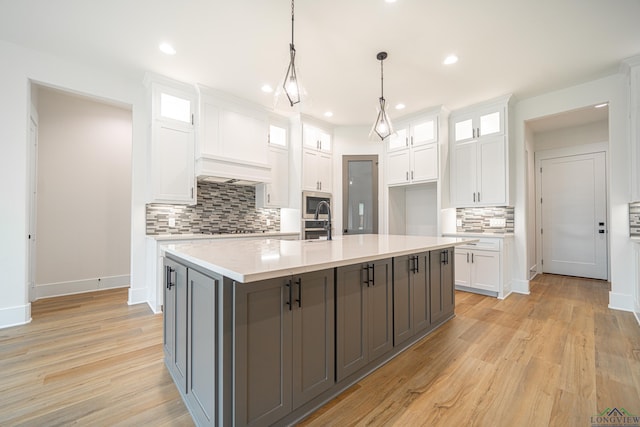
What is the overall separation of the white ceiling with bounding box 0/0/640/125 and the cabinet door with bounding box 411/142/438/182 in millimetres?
1019

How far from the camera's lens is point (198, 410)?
1.45m

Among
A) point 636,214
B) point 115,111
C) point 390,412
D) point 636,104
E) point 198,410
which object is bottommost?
point 390,412

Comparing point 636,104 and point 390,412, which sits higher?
point 636,104

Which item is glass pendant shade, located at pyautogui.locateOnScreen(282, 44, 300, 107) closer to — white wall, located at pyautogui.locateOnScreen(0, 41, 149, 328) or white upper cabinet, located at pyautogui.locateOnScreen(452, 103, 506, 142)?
white wall, located at pyautogui.locateOnScreen(0, 41, 149, 328)

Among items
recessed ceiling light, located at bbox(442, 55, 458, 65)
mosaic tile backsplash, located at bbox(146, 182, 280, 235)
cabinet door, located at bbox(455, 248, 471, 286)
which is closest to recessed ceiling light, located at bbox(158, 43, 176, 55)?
mosaic tile backsplash, located at bbox(146, 182, 280, 235)

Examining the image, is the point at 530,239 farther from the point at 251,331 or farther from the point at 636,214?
the point at 251,331

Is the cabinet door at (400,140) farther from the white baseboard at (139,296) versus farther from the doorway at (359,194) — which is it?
the white baseboard at (139,296)

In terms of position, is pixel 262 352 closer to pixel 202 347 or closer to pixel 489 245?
pixel 202 347

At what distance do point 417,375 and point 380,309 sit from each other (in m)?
0.53

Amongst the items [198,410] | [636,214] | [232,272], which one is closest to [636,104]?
[636,214]

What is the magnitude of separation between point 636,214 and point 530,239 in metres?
2.14

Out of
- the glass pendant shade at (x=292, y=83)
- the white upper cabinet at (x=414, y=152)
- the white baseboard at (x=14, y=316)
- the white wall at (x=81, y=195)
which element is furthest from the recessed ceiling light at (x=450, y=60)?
the white baseboard at (x=14, y=316)

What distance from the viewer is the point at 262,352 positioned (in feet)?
4.36

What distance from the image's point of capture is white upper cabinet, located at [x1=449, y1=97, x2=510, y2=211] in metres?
4.14
